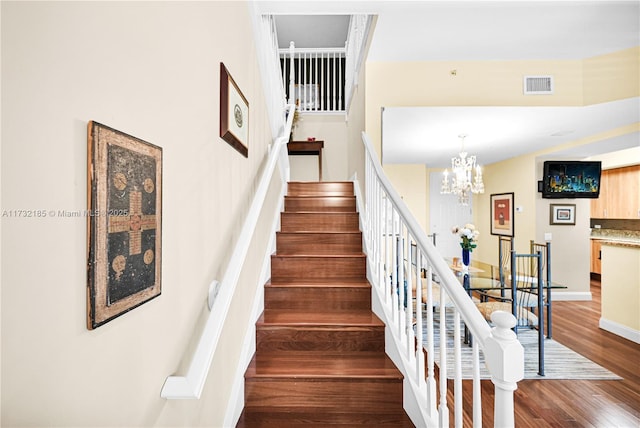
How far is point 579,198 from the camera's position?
5.27 meters

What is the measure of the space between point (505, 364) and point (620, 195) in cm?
784

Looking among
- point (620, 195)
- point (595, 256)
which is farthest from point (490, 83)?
point (595, 256)

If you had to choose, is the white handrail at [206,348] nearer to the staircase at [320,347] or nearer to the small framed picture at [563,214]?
the staircase at [320,347]

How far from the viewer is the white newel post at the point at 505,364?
0.89m

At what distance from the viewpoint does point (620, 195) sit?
252 inches

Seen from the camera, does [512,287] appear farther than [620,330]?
No

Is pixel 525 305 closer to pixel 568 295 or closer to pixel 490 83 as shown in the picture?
pixel 490 83

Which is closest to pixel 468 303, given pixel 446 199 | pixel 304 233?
pixel 304 233

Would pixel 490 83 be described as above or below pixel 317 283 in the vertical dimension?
above

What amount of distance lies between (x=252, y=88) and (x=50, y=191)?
174cm

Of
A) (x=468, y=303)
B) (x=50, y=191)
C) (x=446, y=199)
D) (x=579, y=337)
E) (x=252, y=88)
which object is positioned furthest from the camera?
(x=446, y=199)

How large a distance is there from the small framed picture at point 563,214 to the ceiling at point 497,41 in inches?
49.0

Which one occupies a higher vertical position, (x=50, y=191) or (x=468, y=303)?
(x=50, y=191)

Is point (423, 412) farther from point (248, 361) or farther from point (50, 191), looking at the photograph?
point (50, 191)
